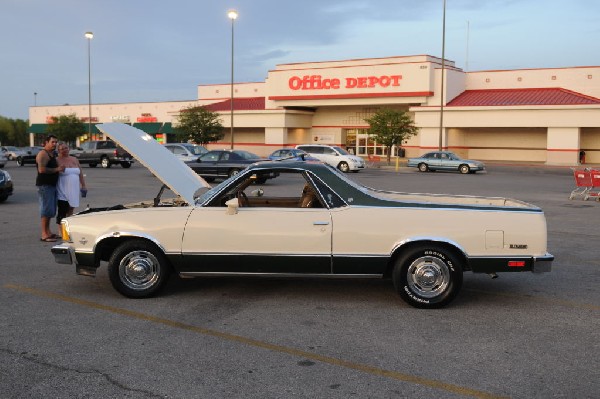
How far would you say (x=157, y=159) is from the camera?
7.02 metres

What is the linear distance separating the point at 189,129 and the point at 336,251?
48.1 meters

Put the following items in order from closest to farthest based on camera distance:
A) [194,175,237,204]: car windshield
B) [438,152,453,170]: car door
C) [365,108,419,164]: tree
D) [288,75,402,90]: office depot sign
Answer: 1. [194,175,237,204]: car windshield
2. [438,152,453,170]: car door
3. [365,108,419,164]: tree
4. [288,75,402,90]: office depot sign

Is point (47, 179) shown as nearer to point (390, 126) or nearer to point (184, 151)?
point (184, 151)

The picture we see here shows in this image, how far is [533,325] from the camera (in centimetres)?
563

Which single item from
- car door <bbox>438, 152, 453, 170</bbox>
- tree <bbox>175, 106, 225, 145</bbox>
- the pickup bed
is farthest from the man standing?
tree <bbox>175, 106, 225, 145</bbox>

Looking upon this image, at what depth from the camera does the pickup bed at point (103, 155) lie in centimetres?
3591

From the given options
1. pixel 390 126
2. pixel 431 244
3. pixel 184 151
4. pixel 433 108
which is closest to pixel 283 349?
pixel 431 244

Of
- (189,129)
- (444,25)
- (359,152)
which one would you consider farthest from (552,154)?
(189,129)

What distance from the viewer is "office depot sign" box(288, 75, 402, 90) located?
4888 cm

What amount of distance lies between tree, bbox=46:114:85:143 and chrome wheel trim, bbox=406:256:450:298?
66.5 m

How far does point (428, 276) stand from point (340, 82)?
46.4 m

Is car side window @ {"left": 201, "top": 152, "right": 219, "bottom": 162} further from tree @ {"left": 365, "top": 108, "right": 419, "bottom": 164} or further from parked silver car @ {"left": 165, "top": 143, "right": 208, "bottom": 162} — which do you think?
tree @ {"left": 365, "top": 108, "right": 419, "bottom": 164}

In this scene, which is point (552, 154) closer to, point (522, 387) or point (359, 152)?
point (359, 152)

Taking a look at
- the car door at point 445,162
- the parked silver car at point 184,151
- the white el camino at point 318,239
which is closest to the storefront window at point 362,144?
the car door at point 445,162
